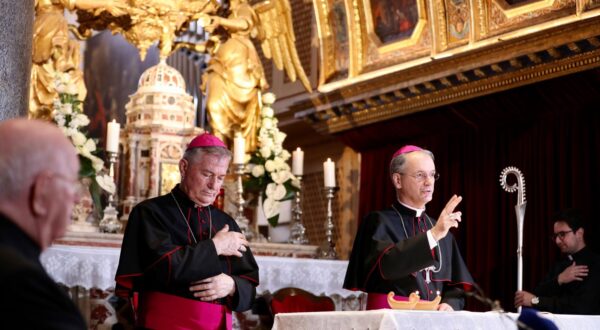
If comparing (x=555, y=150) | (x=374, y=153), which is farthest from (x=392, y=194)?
(x=555, y=150)

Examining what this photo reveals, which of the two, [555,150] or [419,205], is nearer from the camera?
[419,205]

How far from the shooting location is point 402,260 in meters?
4.64

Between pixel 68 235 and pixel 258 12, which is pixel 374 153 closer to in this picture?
pixel 258 12

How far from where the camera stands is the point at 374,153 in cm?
1054

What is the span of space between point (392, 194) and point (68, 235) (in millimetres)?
4029

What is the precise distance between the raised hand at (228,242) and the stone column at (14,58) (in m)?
1.40

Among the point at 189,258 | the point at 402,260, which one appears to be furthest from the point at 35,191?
the point at 402,260

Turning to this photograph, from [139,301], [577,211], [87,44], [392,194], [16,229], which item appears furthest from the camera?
[87,44]

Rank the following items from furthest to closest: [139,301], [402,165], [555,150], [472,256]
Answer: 1. [472,256]
2. [555,150]
3. [402,165]
4. [139,301]

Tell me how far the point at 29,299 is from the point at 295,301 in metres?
5.01

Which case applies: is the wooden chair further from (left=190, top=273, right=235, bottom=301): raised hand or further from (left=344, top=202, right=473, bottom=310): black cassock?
(left=190, top=273, right=235, bottom=301): raised hand

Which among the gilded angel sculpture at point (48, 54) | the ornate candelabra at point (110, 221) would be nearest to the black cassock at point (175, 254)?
the ornate candelabra at point (110, 221)

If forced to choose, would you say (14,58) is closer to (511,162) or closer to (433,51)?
(511,162)

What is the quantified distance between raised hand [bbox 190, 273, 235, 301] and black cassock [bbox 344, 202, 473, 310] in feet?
2.33
